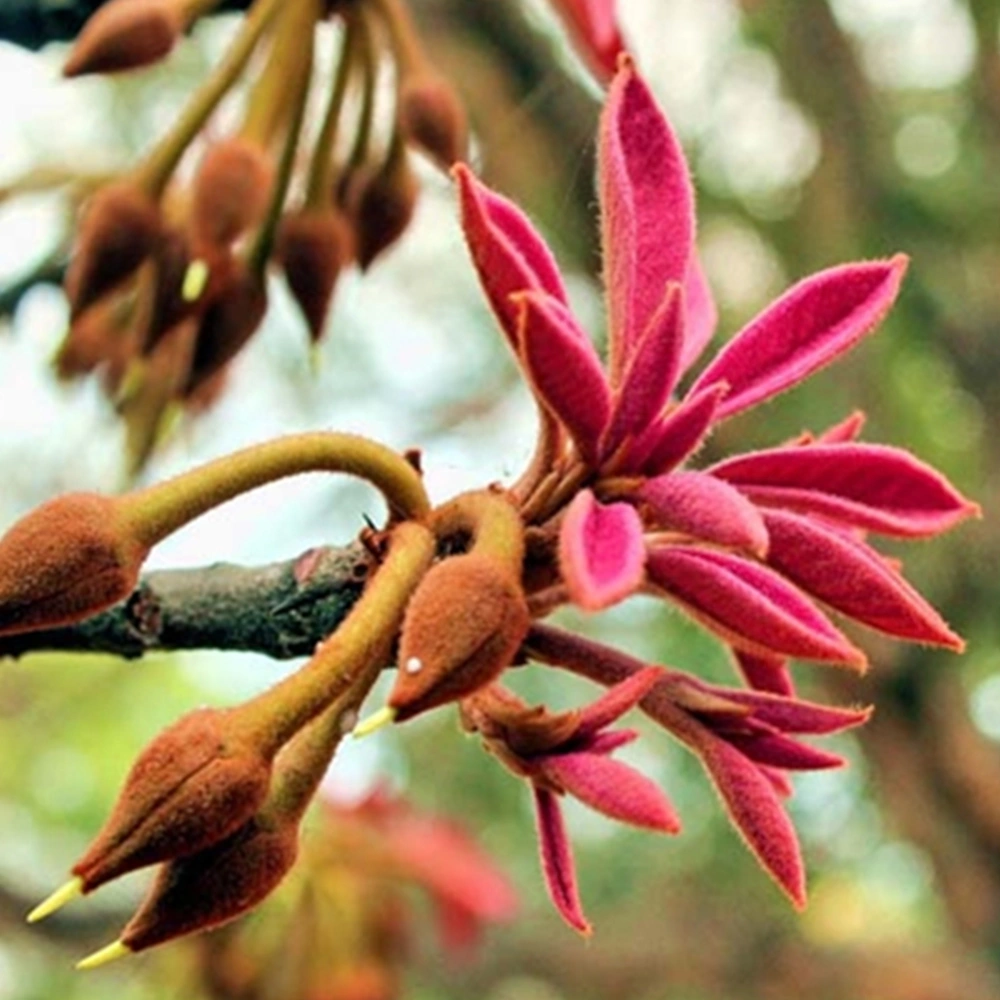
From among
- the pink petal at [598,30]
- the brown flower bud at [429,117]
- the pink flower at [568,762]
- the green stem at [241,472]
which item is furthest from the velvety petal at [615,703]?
the brown flower bud at [429,117]

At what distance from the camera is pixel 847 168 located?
2.96 meters

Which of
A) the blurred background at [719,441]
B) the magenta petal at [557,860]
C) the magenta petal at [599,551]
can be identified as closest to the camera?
the magenta petal at [599,551]

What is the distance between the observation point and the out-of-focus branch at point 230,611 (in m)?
0.75

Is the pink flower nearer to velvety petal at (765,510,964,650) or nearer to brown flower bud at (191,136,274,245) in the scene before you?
velvety petal at (765,510,964,650)

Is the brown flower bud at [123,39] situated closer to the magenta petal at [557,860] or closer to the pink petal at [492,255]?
the pink petal at [492,255]

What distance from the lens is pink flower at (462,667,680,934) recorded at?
70cm

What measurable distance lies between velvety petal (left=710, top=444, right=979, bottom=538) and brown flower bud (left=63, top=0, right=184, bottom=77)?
421 mm

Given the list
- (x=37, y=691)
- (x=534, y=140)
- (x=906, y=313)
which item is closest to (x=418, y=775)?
(x=37, y=691)

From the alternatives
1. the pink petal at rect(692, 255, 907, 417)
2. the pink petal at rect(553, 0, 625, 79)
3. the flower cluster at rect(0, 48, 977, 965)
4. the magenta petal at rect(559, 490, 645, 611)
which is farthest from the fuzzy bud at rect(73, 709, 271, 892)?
the pink petal at rect(553, 0, 625, 79)

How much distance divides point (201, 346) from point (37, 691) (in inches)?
142

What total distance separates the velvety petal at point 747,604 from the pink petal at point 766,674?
0.10m

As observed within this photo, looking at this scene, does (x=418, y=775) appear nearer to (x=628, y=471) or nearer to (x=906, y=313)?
(x=906, y=313)

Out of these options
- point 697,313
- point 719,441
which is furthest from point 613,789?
point 719,441

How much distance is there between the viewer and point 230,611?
78 cm
